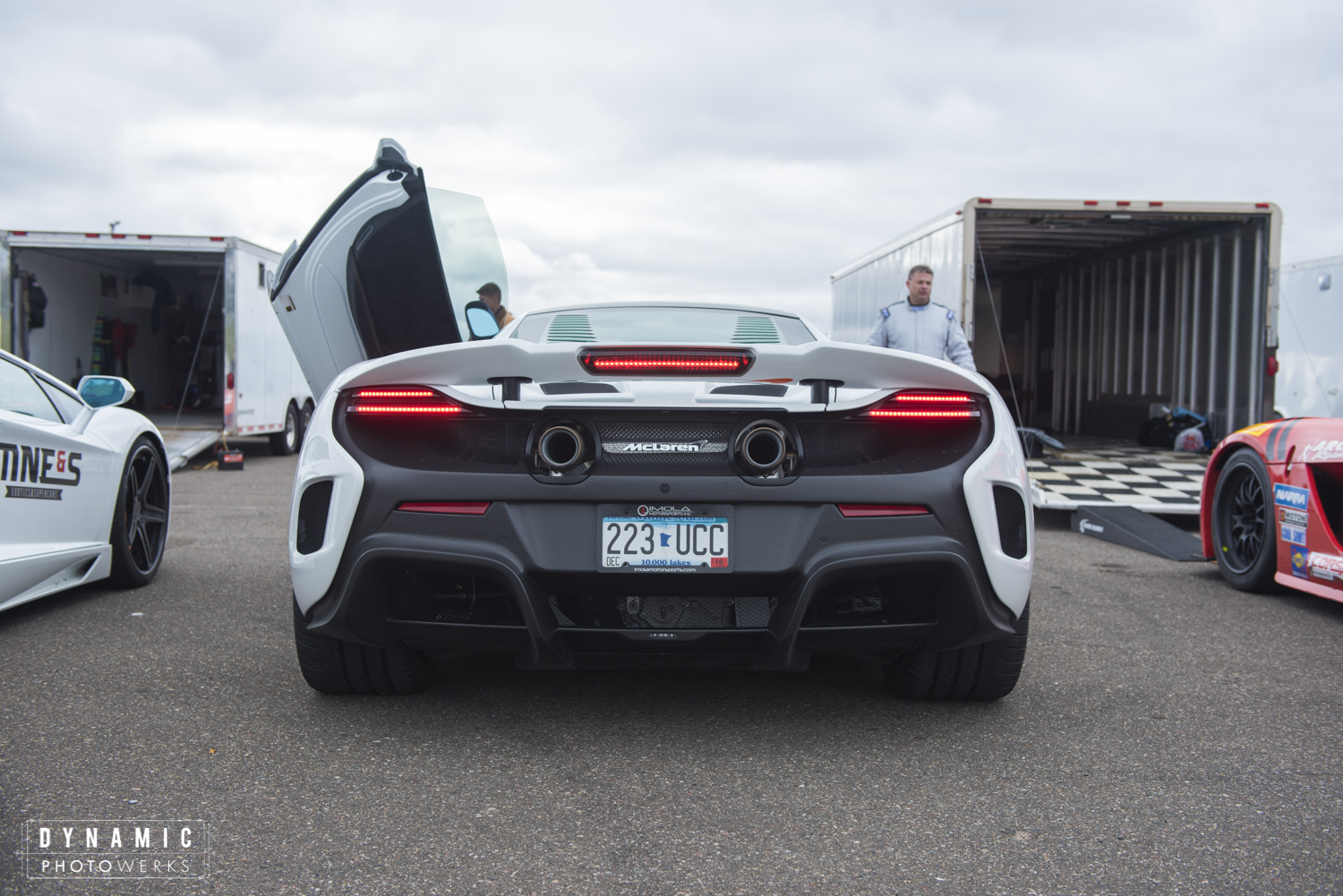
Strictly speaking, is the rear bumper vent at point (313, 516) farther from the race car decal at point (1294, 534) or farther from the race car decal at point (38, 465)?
the race car decal at point (1294, 534)

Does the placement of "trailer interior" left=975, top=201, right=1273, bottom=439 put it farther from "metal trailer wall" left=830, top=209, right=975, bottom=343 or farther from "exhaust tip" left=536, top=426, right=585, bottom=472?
"exhaust tip" left=536, top=426, right=585, bottom=472

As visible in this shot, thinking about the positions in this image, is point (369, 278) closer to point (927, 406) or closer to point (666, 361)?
Result: point (666, 361)

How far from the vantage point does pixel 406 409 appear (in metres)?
2.50

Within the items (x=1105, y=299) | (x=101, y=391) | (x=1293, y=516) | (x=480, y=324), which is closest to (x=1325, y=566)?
(x=1293, y=516)

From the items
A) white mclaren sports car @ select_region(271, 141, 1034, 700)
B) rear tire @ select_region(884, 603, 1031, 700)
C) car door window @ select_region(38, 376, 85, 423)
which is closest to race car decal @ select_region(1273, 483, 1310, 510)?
rear tire @ select_region(884, 603, 1031, 700)

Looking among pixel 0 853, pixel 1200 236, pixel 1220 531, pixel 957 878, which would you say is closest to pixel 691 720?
pixel 957 878

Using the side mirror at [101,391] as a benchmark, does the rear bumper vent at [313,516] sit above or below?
below

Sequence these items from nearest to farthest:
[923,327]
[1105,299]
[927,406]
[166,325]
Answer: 1. [927,406]
2. [923,327]
3. [1105,299]
4. [166,325]

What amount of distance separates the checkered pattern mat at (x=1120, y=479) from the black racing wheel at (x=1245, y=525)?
2.51ft

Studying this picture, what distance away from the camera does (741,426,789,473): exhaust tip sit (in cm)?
242

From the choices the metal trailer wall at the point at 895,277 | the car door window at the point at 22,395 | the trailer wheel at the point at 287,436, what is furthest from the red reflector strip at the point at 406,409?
the trailer wheel at the point at 287,436

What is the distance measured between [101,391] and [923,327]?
4.66m

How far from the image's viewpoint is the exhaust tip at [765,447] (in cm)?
242

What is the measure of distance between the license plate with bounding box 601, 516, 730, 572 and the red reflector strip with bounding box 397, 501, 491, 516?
0.30 m
